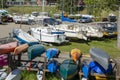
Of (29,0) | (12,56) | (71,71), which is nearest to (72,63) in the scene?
(71,71)

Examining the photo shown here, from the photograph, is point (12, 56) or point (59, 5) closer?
point (12, 56)

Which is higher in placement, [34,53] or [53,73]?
[34,53]

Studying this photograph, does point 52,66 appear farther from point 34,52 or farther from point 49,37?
point 49,37

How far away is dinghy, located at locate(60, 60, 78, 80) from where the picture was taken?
11508 millimetres

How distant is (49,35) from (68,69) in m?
10.6

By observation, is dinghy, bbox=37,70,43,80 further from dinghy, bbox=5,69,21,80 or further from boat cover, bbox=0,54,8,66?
boat cover, bbox=0,54,8,66

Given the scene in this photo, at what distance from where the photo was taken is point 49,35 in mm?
22000

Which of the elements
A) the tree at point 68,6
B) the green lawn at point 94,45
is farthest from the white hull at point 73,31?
the tree at point 68,6

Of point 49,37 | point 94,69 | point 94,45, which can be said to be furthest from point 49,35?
point 94,69

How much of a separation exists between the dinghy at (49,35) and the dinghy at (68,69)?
9.81 meters

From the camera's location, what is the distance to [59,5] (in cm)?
5162

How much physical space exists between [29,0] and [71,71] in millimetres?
62840

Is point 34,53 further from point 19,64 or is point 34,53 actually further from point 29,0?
point 29,0

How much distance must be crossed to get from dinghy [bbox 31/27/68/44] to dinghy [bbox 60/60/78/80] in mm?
9809
